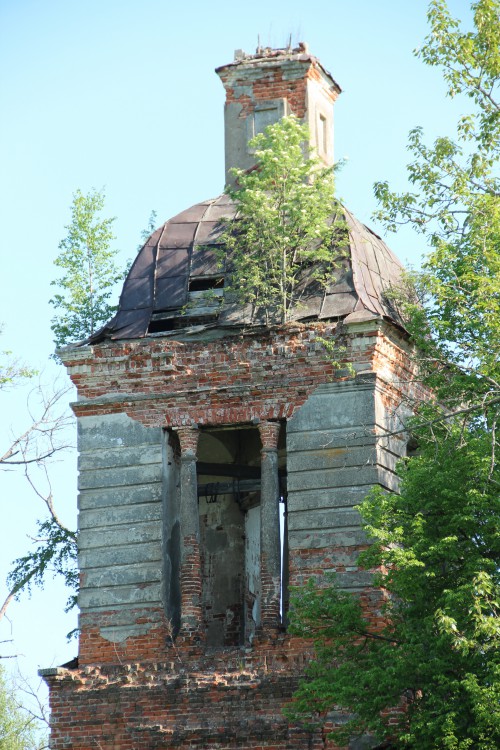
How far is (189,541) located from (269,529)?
100cm

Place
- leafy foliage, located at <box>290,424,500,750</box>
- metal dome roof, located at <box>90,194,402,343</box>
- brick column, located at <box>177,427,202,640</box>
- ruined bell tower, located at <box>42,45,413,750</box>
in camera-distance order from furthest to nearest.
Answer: metal dome roof, located at <box>90,194,402,343</box>
brick column, located at <box>177,427,202,640</box>
ruined bell tower, located at <box>42,45,413,750</box>
leafy foliage, located at <box>290,424,500,750</box>

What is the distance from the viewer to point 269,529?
23172 millimetres

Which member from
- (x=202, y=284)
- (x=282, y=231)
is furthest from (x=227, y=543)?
(x=282, y=231)

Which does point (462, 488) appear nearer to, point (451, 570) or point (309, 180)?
point (451, 570)

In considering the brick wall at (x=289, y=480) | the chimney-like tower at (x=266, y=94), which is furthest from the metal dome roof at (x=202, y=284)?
the chimney-like tower at (x=266, y=94)

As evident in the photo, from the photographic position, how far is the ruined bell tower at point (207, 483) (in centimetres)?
2259

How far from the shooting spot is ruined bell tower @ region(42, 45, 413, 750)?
74.1 ft

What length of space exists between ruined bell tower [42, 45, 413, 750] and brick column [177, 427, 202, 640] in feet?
0.07

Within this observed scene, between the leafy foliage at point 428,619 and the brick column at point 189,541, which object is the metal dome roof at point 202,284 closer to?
the brick column at point 189,541

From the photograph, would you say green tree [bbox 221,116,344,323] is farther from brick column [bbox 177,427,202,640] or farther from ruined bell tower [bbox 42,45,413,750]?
brick column [bbox 177,427,202,640]

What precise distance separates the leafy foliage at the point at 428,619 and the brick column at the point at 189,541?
222cm

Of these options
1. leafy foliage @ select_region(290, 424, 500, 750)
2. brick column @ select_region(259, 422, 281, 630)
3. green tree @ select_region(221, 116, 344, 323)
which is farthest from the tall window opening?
leafy foliage @ select_region(290, 424, 500, 750)

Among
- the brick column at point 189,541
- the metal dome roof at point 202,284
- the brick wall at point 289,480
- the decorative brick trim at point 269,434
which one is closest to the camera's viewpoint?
the brick wall at point 289,480

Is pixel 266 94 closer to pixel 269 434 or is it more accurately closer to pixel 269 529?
pixel 269 434
